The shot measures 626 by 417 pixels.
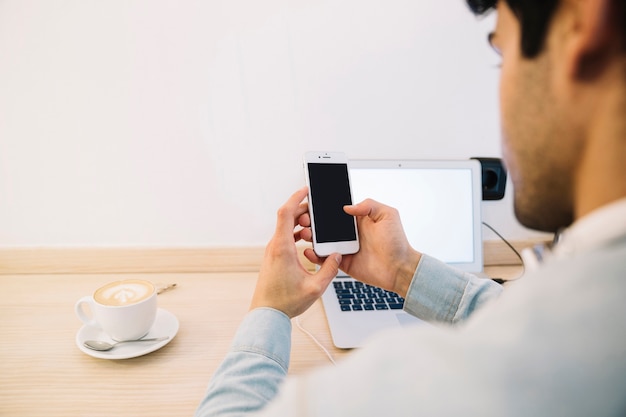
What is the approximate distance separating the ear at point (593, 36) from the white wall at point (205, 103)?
→ 0.66 meters

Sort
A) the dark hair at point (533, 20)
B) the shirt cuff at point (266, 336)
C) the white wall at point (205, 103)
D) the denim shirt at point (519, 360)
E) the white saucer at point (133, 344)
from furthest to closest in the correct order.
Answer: the white wall at point (205, 103) → the white saucer at point (133, 344) → the shirt cuff at point (266, 336) → the dark hair at point (533, 20) → the denim shirt at point (519, 360)

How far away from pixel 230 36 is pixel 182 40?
0.35 feet

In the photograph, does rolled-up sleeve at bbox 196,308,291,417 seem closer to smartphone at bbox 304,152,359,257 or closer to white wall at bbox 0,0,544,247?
smartphone at bbox 304,152,359,257

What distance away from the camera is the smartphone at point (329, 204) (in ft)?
2.30

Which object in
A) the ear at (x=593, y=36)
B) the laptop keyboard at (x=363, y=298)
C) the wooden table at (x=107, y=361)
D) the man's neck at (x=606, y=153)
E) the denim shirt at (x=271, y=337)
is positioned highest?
the ear at (x=593, y=36)

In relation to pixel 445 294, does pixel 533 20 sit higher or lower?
higher

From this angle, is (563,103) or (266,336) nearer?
(563,103)

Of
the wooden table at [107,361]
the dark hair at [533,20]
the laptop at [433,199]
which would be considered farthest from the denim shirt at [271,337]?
the dark hair at [533,20]

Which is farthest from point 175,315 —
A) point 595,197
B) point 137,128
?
point 595,197

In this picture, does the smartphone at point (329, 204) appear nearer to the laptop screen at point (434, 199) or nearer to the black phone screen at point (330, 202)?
the black phone screen at point (330, 202)

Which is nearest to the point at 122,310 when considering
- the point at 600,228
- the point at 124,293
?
the point at 124,293

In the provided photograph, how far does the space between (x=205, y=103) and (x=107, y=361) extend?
0.57 meters

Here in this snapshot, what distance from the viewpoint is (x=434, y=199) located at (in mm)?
928

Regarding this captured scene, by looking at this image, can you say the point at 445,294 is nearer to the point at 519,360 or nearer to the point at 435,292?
the point at 435,292
